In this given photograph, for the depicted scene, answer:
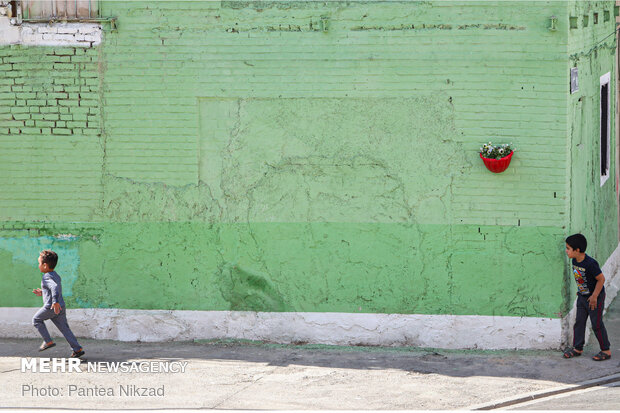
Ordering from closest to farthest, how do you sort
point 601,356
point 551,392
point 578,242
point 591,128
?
point 551,392 < point 578,242 < point 601,356 < point 591,128

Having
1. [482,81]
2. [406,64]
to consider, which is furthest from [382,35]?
[482,81]

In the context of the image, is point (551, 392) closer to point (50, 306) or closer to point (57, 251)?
point (50, 306)

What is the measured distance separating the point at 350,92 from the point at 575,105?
274cm

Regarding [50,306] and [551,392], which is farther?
[50,306]

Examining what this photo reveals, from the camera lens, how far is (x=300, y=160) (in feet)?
37.9

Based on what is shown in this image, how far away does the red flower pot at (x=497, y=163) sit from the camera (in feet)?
36.0

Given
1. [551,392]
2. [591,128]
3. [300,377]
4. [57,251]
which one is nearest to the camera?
[551,392]

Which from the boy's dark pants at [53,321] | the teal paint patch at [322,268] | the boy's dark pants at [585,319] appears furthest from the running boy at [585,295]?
the boy's dark pants at [53,321]

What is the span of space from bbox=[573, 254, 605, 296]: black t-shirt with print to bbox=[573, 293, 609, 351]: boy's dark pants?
100 millimetres

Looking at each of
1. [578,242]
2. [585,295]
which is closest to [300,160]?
[578,242]

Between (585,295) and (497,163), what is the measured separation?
1.83 m

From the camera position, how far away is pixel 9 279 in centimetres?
1207

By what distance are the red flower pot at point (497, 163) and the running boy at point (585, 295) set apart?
110 centimetres

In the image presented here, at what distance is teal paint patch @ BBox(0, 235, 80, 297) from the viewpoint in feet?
39.2
